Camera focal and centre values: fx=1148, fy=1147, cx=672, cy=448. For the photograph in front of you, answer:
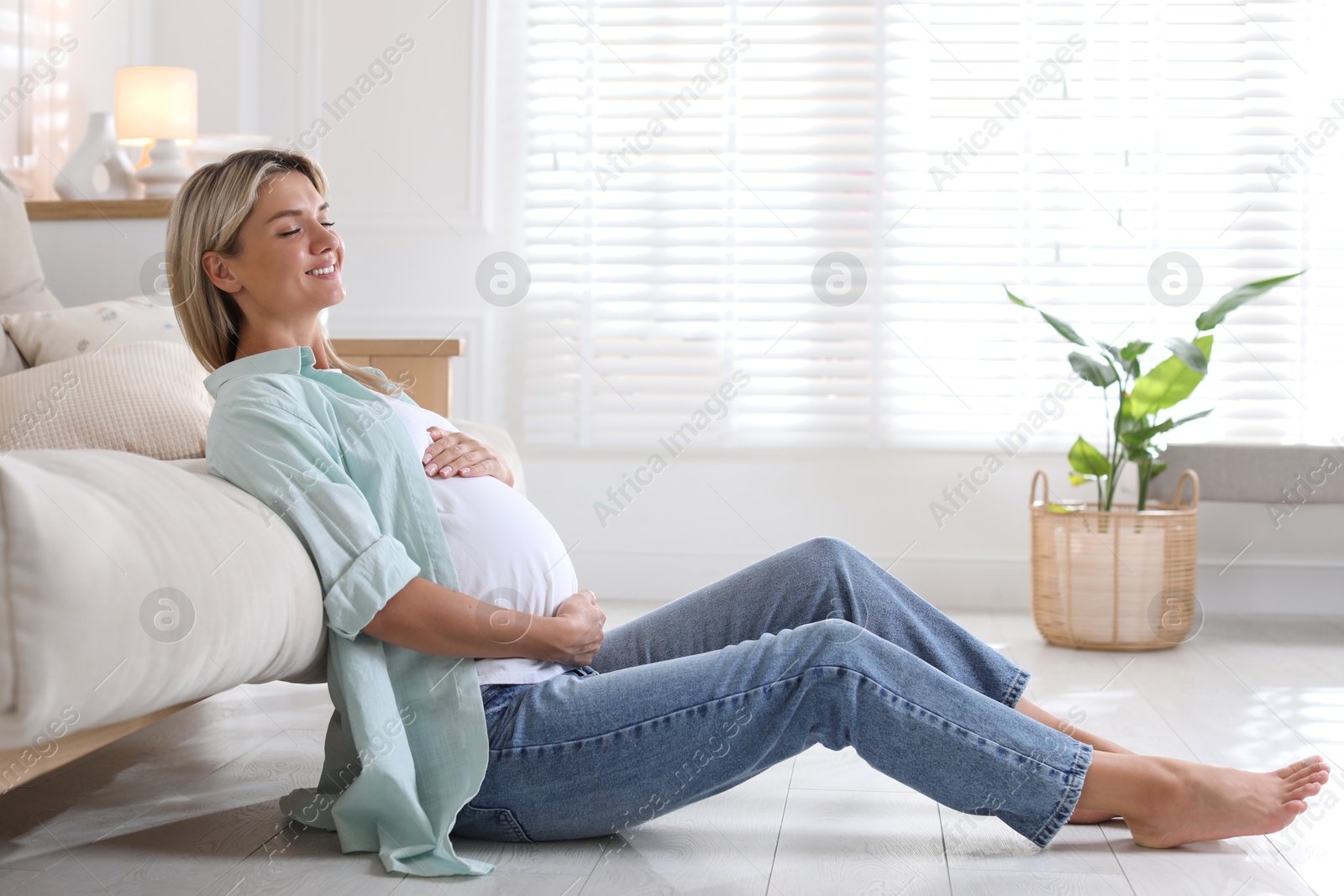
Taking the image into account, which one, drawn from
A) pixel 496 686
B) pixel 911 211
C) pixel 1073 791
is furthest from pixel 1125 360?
pixel 496 686

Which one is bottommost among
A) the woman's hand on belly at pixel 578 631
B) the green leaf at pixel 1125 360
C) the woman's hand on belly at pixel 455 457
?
the woman's hand on belly at pixel 578 631

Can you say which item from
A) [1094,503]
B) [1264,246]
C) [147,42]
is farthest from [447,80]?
[1264,246]

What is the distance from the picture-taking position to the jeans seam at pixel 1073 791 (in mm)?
1188

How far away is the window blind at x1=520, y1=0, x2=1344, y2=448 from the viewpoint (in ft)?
10.7

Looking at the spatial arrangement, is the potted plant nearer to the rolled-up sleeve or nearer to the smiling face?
the smiling face

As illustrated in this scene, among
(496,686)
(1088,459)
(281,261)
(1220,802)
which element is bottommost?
(1220,802)

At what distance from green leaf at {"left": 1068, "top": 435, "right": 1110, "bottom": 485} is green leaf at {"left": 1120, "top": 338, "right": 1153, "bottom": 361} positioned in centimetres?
23

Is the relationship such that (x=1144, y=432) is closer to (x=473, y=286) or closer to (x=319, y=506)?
(x=473, y=286)

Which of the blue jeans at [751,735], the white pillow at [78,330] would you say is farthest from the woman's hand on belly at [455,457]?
the white pillow at [78,330]

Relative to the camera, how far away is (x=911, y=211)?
3.33 metres

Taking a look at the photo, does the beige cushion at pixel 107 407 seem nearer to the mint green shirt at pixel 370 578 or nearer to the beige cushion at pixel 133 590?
the mint green shirt at pixel 370 578

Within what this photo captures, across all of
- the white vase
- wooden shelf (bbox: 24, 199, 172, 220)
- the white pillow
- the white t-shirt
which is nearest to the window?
the white vase

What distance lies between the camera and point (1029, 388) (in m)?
3.30

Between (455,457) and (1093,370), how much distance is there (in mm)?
1904
